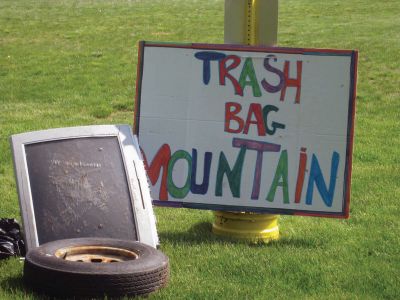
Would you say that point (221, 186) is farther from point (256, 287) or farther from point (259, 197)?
point (256, 287)

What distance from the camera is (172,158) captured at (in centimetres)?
773

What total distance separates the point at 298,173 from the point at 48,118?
706 cm

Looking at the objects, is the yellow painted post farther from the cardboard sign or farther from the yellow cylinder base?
the cardboard sign

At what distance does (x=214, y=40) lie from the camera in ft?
70.2

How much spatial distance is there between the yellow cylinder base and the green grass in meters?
0.13

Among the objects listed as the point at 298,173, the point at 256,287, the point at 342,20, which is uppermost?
the point at 342,20

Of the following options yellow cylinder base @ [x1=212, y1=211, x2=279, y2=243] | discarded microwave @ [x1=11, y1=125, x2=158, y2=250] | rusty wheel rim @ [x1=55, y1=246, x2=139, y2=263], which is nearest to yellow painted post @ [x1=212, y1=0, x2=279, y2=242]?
yellow cylinder base @ [x1=212, y1=211, x2=279, y2=243]

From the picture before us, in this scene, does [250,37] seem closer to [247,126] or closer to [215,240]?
[247,126]

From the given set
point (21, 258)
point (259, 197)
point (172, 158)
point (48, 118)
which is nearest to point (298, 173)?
point (259, 197)

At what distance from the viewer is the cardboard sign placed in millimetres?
7602

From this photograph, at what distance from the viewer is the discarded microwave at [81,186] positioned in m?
6.52

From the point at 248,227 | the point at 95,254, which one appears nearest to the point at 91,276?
the point at 95,254

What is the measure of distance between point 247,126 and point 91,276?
247cm

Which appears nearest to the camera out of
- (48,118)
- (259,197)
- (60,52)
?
(259,197)
